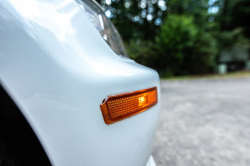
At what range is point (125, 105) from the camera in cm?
62

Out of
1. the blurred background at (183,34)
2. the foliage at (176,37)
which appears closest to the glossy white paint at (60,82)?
the blurred background at (183,34)

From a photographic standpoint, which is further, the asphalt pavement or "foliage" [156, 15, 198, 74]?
"foliage" [156, 15, 198, 74]

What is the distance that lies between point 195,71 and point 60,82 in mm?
13870

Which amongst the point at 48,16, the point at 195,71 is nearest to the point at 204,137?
the point at 48,16

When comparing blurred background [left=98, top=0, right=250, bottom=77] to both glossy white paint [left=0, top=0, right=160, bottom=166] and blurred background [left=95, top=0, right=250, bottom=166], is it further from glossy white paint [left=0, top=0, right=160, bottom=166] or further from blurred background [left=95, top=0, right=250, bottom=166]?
glossy white paint [left=0, top=0, right=160, bottom=166]

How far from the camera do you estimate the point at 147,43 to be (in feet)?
41.3

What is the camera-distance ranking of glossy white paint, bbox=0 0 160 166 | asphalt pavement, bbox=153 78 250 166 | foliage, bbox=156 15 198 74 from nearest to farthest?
glossy white paint, bbox=0 0 160 166 < asphalt pavement, bbox=153 78 250 166 < foliage, bbox=156 15 198 74

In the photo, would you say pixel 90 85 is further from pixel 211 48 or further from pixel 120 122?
pixel 211 48

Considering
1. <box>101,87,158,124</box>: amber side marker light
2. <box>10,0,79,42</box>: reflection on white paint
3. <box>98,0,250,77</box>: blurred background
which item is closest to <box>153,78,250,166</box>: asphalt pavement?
<box>101,87,158,124</box>: amber side marker light

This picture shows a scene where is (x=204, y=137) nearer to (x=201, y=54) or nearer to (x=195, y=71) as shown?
(x=201, y=54)

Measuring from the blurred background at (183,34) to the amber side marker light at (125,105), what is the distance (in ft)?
31.1

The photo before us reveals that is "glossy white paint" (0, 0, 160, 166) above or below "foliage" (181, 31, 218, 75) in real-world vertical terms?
above

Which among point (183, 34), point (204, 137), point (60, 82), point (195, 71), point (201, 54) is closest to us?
point (60, 82)

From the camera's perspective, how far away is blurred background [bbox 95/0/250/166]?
174 cm
